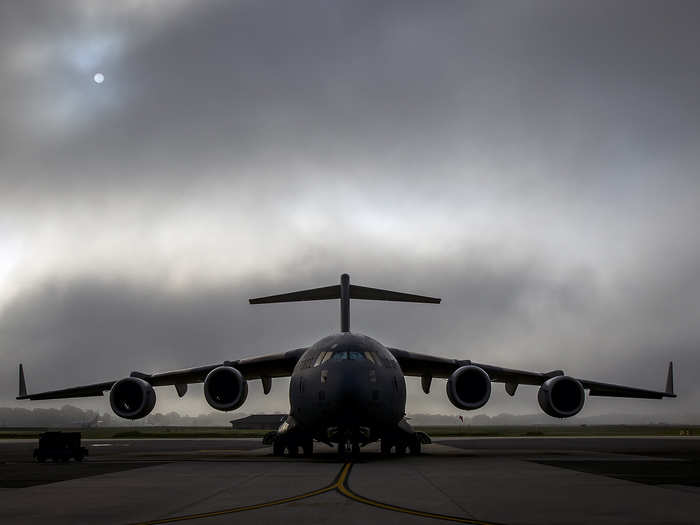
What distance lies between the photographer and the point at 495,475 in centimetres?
1309

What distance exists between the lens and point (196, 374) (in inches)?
975

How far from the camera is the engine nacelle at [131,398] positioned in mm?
22906

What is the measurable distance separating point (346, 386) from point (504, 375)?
32.8 ft

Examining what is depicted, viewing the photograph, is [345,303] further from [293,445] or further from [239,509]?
[239,509]

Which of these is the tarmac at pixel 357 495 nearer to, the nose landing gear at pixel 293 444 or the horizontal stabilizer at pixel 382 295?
the nose landing gear at pixel 293 444

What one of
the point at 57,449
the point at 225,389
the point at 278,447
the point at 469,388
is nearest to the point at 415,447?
the point at 469,388

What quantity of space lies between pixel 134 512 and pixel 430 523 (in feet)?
11.4

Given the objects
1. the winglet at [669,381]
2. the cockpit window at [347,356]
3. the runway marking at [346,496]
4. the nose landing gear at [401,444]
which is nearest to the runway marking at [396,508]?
the runway marking at [346,496]

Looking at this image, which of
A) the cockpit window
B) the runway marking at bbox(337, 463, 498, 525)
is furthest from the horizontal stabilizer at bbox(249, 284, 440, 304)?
the runway marking at bbox(337, 463, 498, 525)

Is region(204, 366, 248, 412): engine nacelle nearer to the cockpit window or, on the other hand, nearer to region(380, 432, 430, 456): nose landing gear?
the cockpit window

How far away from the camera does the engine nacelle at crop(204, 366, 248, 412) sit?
70.9 ft

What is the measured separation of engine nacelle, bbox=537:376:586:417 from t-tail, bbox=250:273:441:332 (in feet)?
14.8

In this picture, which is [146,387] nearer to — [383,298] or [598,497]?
[383,298]

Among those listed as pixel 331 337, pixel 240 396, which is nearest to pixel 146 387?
pixel 240 396
